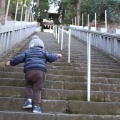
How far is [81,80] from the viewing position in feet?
17.7

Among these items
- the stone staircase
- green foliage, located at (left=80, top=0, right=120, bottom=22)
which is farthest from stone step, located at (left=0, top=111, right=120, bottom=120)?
green foliage, located at (left=80, top=0, right=120, bottom=22)

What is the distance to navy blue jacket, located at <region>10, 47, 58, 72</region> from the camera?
166 inches

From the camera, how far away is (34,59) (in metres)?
4.28

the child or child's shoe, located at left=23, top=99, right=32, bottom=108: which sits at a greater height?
the child

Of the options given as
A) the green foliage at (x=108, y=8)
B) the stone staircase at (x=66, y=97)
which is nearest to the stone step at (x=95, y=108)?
the stone staircase at (x=66, y=97)

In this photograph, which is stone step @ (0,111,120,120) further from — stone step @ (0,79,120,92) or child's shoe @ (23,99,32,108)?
stone step @ (0,79,120,92)

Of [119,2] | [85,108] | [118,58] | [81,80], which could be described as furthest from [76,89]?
[119,2]

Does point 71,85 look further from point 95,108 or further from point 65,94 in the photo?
point 95,108

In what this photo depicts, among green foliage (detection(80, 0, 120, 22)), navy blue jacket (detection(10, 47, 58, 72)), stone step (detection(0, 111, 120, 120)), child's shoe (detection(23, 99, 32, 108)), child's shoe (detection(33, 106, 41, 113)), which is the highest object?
green foliage (detection(80, 0, 120, 22))

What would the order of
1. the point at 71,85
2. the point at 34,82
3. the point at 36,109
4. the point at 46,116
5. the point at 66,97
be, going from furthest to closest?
the point at 71,85 < the point at 66,97 < the point at 34,82 < the point at 36,109 < the point at 46,116

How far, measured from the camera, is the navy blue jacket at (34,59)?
4.21 m

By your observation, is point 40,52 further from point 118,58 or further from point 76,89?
point 118,58

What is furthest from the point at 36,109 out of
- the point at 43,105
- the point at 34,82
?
the point at 34,82

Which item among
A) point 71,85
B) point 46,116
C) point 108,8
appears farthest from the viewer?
point 108,8
